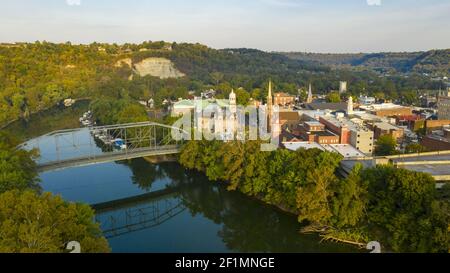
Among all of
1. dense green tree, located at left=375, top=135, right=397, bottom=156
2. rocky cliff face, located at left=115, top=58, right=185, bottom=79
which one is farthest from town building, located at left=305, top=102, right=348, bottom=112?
rocky cliff face, located at left=115, top=58, right=185, bottom=79

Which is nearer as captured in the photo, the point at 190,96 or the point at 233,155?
the point at 233,155

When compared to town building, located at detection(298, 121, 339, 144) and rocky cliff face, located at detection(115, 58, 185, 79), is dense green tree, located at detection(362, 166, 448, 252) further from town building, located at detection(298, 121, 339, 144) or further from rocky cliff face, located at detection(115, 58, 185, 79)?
rocky cliff face, located at detection(115, 58, 185, 79)

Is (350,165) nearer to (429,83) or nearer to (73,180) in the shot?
(73,180)

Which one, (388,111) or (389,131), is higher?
(388,111)

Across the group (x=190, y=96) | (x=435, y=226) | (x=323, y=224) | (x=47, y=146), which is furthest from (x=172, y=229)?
(x=190, y=96)

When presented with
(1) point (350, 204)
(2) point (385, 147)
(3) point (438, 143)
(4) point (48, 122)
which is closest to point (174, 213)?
(1) point (350, 204)

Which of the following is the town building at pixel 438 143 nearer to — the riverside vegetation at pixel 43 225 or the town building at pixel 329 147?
the town building at pixel 329 147

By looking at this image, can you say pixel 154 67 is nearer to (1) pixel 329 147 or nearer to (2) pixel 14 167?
(1) pixel 329 147

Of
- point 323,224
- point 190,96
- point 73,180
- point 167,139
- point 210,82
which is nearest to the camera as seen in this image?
point 323,224
